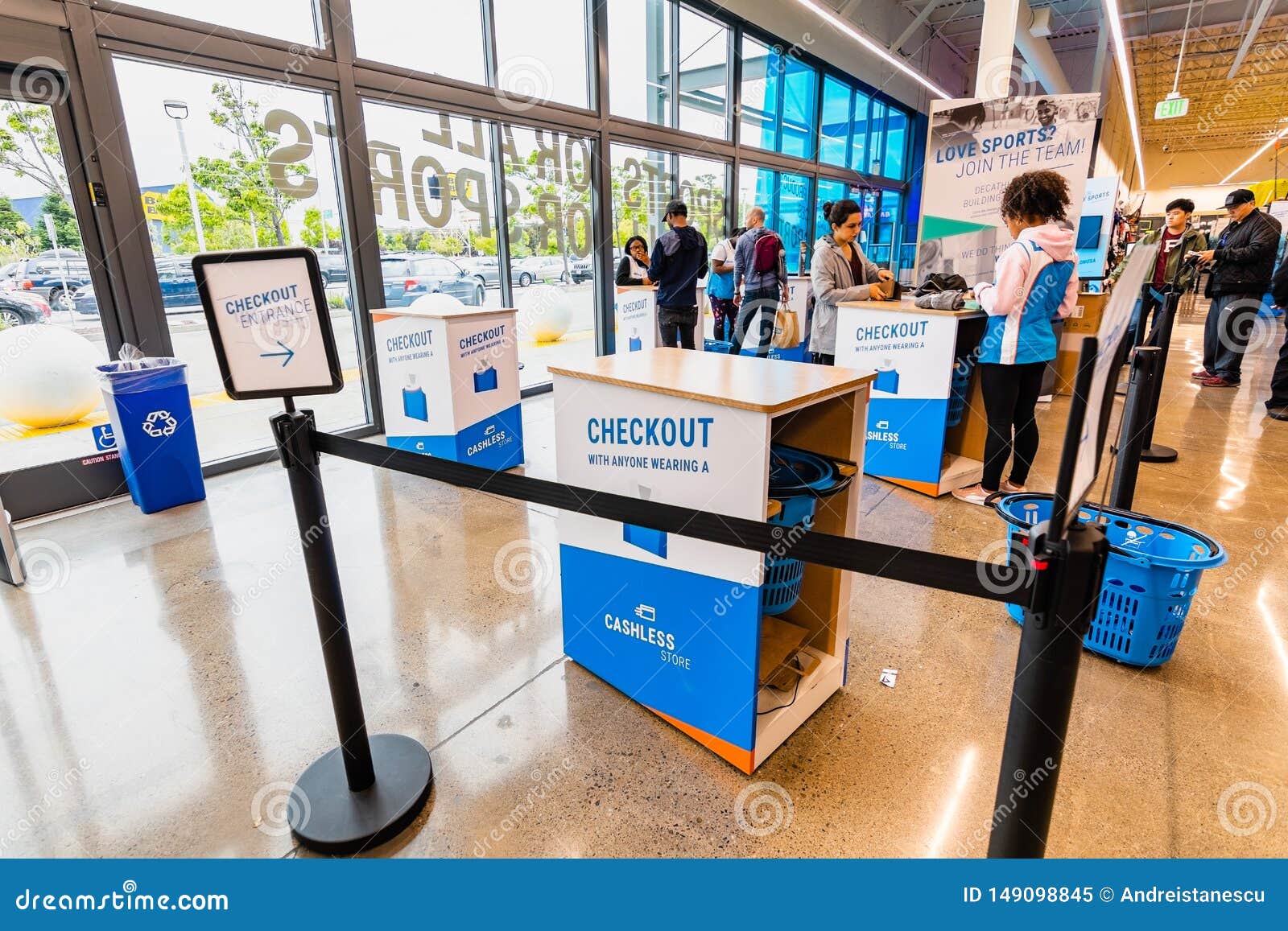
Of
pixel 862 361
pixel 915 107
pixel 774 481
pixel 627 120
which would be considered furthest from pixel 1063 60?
pixel 774 481

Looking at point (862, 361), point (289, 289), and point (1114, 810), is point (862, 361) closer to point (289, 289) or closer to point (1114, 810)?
point (1114, 810)

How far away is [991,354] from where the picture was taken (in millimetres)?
3338

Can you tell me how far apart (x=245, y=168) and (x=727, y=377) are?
156 inches

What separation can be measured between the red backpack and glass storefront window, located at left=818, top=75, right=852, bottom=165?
6170 mm

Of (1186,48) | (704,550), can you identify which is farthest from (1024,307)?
(1186,48)

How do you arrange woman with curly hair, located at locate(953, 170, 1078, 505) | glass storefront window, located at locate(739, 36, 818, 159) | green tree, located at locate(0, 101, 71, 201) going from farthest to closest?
glass storefront window, located at locate(739, 36, 818, 159) < green tree, located at locate(0, 101, 71, 201) < woman with curly hair, located at locate(953, 170, 1078, 505)

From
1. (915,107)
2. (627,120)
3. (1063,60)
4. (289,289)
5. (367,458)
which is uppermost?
(1063,60)

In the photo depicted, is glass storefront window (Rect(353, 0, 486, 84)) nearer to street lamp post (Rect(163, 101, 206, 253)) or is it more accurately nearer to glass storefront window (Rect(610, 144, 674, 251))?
street lamp post (Rect(163, 101, 206, 253))

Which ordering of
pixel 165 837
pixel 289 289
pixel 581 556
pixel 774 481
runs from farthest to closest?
pixel 581 556 → pixel 774 481 → pixel 165 837 → pixel 289 289

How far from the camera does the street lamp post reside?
12.6 feet

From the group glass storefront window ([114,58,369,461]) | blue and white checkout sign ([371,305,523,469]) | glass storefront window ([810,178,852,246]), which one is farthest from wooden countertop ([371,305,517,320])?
glass storefront window ([810,178,852,246])

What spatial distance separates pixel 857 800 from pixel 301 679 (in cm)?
174

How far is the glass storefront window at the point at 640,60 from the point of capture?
6.74m

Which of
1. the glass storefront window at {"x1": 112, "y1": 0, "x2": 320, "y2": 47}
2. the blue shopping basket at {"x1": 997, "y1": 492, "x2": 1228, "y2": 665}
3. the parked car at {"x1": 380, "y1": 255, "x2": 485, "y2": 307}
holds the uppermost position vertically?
the glass storefront window at {"x1": 112, "y1": 0, "x2": 320, "y2": 47}
